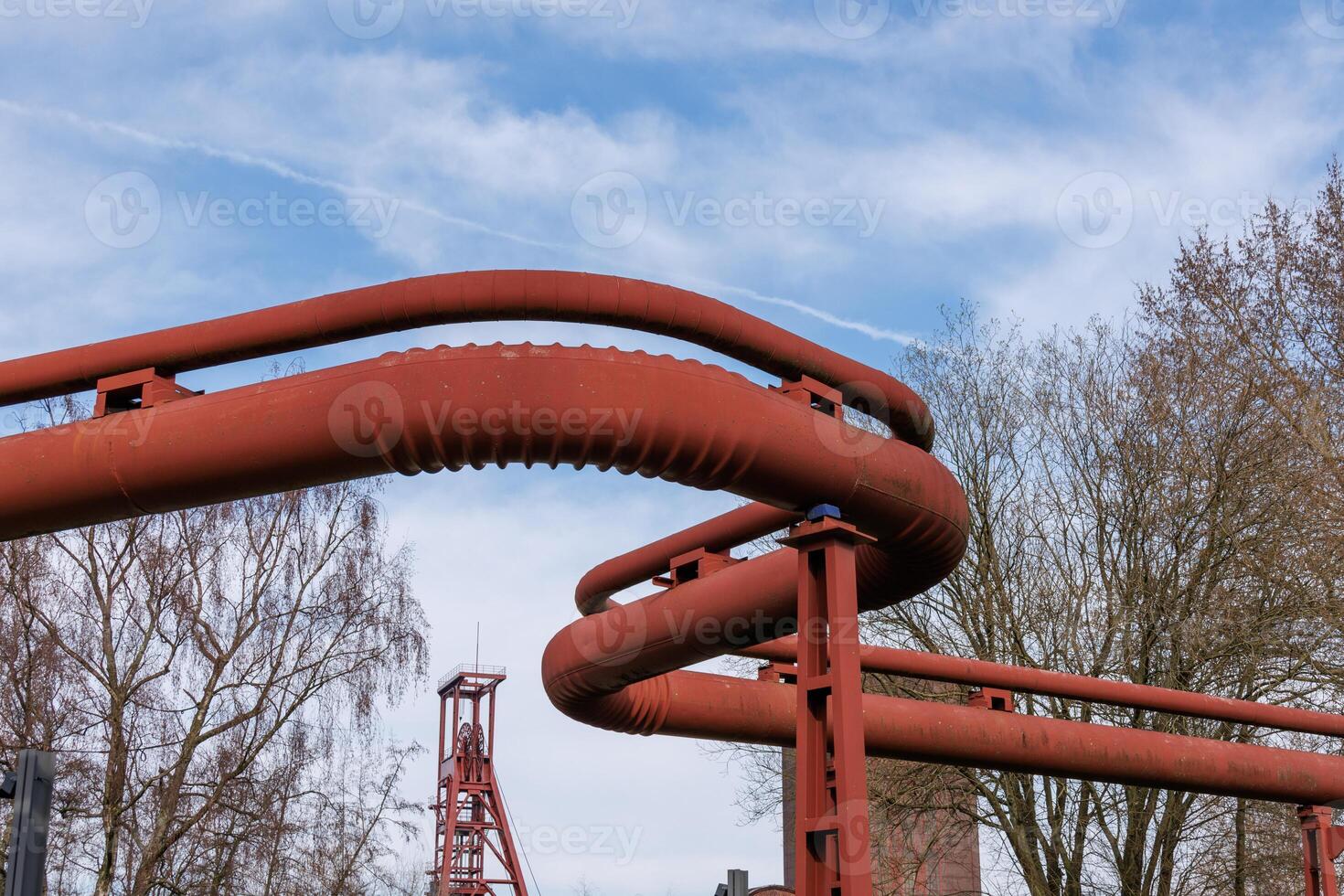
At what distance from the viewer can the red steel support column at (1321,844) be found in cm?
1384

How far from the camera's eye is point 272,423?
6.88 meters

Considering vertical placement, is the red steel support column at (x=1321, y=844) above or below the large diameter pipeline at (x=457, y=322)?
below

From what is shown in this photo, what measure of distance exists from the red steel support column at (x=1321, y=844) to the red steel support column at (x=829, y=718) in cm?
882

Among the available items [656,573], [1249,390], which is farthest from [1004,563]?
[656,573]

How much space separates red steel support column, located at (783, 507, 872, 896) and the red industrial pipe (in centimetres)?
24

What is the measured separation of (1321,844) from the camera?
45.3 ft

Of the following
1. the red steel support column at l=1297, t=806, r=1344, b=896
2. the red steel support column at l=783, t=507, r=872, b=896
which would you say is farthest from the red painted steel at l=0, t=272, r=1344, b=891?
the red steel support column at l=1297, t=806, r=1344, b=896

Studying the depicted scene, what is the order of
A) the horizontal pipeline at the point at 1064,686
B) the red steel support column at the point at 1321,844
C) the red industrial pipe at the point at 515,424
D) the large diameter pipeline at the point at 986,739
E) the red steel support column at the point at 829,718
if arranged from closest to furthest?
the red industrial pipe at the point at 515,424
the red steel support column at the point at 829,718
the large diameter pipeline at the point at 986,739
the horizontal pipeline at the point at 1064,686
the red steel support column at the point at 1321,844

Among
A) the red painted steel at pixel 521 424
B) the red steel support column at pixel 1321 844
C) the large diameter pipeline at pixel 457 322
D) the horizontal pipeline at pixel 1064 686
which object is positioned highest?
the large diameter pipeline at pixel 457 322

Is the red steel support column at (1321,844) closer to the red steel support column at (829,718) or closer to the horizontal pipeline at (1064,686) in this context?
the horizontal pipeline at (1064,686)

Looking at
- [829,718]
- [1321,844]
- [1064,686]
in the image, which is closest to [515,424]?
[829,718]

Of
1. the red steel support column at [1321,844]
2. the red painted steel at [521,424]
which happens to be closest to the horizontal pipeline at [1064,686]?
the red steel support column at [1321,844]

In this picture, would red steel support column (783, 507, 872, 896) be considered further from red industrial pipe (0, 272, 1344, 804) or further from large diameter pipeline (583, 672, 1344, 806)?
large diameter pipeline (583, 672, 1344, 806)

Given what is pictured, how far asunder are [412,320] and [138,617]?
1172 centimetres
